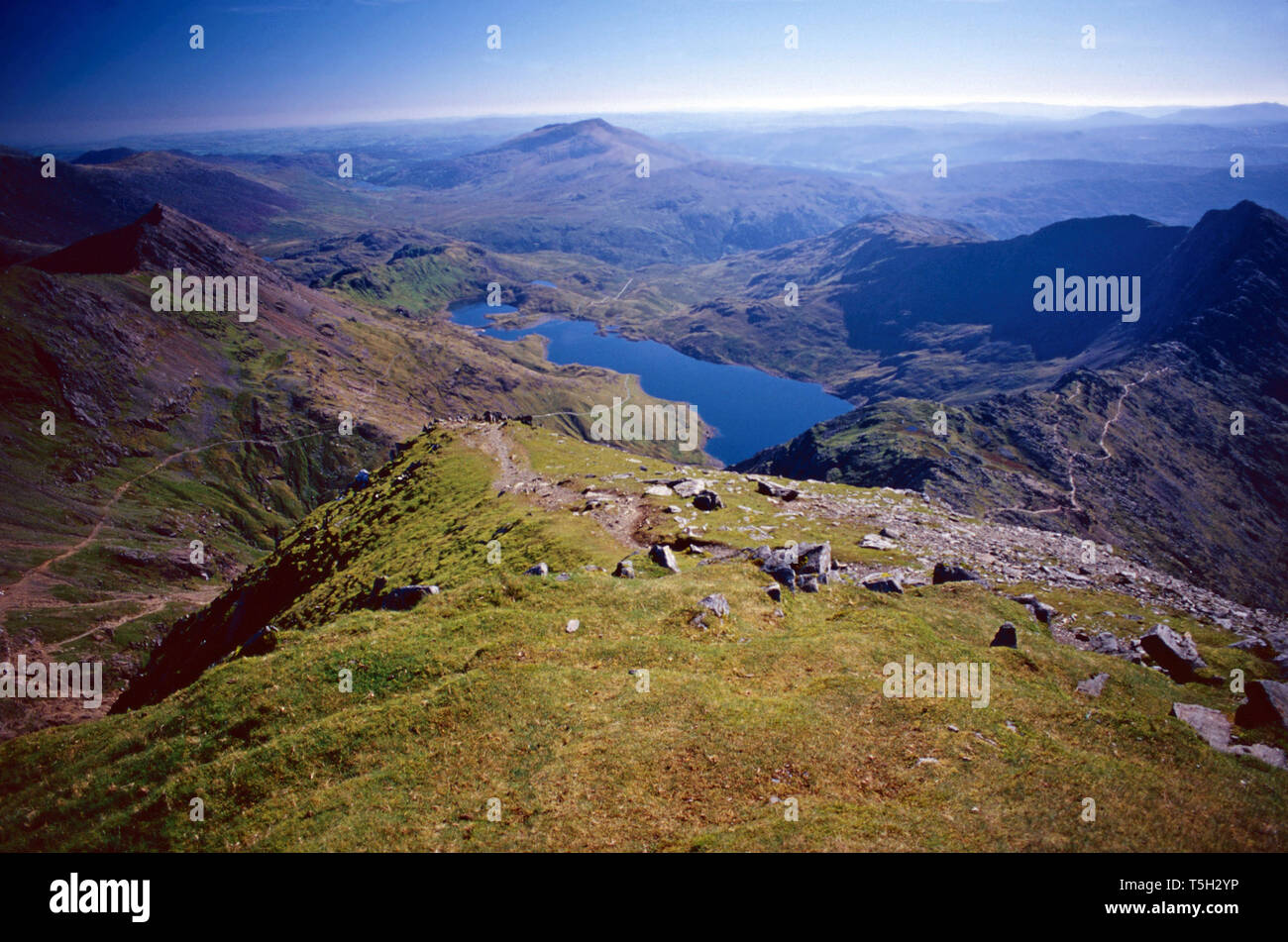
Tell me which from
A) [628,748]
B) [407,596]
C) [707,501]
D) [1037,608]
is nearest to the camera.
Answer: [628,748]

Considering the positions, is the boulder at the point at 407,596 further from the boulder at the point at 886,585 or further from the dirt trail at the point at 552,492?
the boulder at the point at 886,585

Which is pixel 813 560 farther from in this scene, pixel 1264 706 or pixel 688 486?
pixel 688 486

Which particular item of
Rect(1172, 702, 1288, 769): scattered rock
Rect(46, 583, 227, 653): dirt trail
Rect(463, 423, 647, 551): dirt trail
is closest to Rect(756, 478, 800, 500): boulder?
Rect(463, 423, 647, 551): dirt trail

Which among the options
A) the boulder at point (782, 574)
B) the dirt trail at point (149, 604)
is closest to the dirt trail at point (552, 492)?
the boulder at point (782, 574)

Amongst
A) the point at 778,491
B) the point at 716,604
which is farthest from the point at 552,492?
the point at 716,604

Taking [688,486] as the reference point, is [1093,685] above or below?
below

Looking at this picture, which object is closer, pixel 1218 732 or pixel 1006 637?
pixel 1218 732
